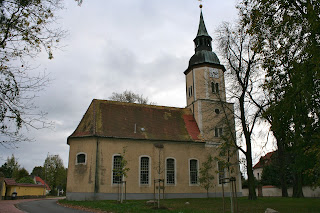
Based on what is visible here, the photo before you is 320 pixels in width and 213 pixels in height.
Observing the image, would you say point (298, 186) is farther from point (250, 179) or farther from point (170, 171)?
point (170, 171)

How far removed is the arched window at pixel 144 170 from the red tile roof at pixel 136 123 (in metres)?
2.14

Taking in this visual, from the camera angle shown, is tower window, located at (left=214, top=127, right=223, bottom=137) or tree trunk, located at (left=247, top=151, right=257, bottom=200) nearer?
tree trunk, located at (left=247, top=151, right=257, bottom=200)

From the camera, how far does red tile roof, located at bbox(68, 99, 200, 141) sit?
1021 inches

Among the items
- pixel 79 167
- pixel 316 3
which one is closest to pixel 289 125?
pixel 316 3

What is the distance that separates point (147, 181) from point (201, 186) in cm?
512

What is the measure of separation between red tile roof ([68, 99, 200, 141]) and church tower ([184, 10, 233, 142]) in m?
1.32

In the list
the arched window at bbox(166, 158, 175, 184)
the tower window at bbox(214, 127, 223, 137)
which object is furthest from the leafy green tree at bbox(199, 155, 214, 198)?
the tower window at bbox(214, 127, 223, 137)

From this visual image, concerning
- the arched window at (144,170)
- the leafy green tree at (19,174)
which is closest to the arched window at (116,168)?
the arched window at (144,170)

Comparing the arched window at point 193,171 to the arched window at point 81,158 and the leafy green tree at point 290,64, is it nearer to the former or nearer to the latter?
the arched window at point 81,158

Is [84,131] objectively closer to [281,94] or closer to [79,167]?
[79,167]

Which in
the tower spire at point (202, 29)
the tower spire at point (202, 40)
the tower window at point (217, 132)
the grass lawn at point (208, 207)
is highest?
the tower spire at point (202, 29)

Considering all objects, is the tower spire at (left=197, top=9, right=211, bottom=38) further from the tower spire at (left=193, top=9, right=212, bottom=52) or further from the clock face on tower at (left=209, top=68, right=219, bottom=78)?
the clock face on tower at (left=209, top=68, right=219, bottom=78)

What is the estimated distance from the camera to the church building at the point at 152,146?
24.2m

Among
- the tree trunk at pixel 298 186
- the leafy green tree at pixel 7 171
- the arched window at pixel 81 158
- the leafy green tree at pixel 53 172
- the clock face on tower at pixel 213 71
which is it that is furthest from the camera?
the leafy green tree at pixel 53 172
